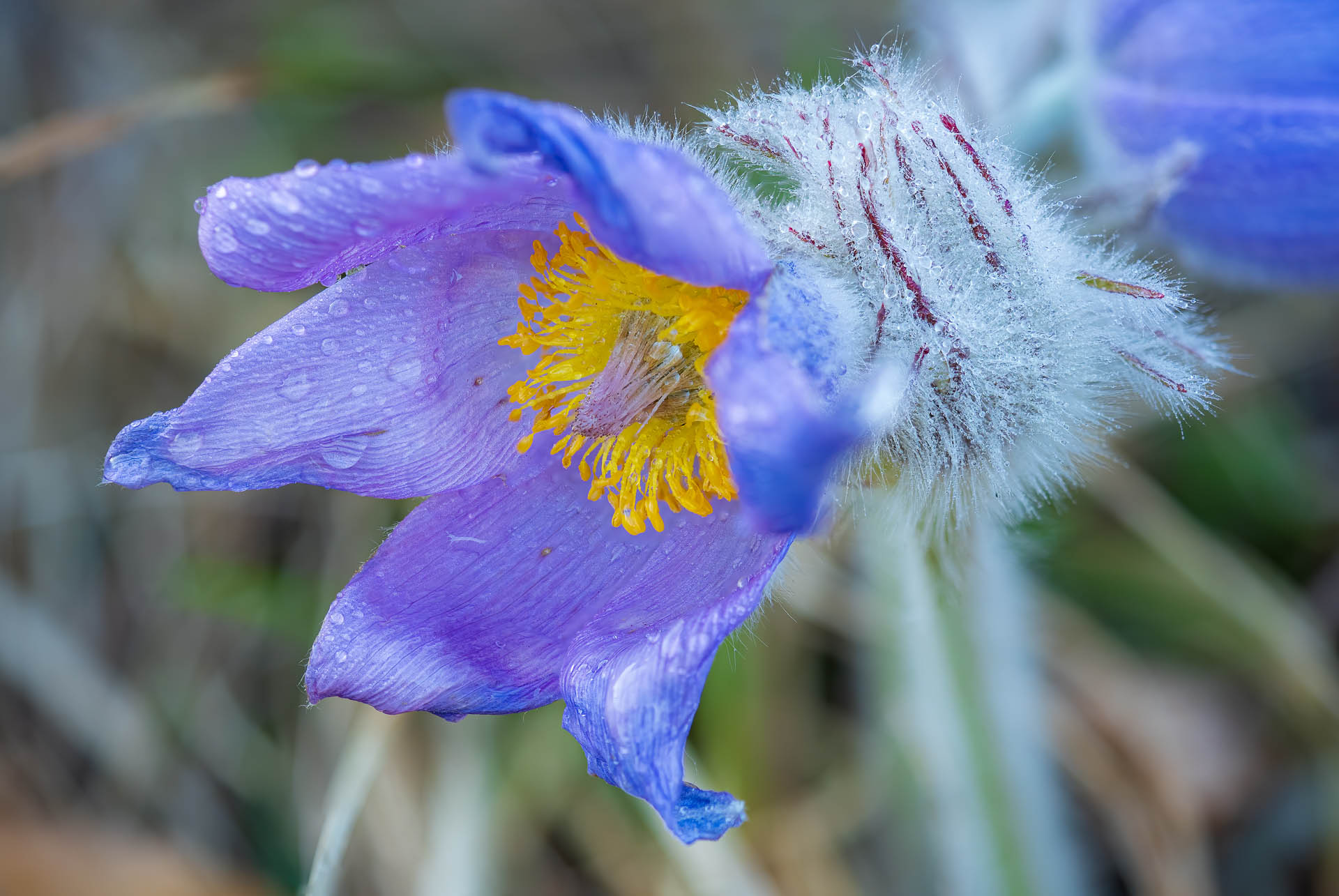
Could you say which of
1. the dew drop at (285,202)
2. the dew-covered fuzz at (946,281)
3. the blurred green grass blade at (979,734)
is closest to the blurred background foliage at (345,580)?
the blurred green grass blade at (979,734)

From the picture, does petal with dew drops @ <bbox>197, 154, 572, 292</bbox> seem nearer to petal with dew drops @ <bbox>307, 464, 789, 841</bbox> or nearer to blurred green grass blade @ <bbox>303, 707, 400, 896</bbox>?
petal with dew drops @ <bbox>307, 464, 789, 841</bbox>

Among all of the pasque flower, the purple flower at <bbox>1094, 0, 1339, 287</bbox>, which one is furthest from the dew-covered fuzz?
the purple flower at <bbox>1094, 0, 1339, 287</bbox>

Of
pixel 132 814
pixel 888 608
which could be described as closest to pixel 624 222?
pixel 888 608

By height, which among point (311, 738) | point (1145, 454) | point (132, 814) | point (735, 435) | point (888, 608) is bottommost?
point (132, 814)

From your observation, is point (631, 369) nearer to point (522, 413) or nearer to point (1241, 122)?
point (522, 413)

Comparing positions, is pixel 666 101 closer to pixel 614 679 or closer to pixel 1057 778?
pixel 1057 778

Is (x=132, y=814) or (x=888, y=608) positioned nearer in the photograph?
(x=888, y=608)

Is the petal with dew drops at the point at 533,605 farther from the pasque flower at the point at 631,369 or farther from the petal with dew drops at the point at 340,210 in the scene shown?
the petal with dew drops at the point at 340,210
